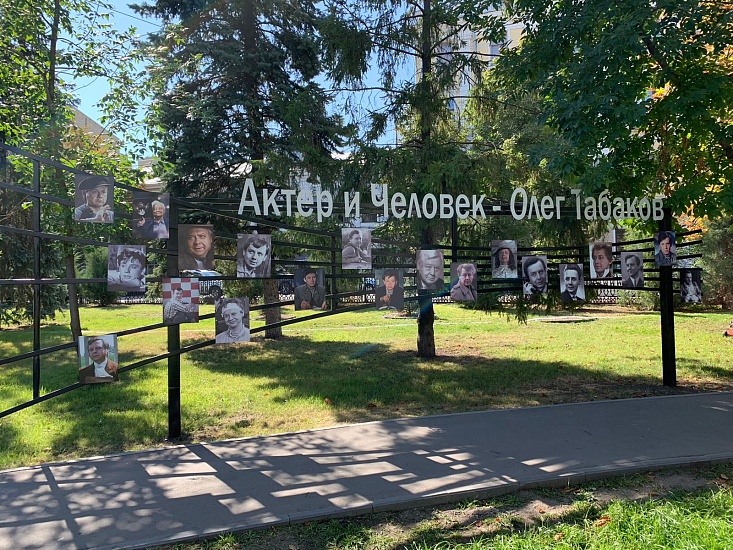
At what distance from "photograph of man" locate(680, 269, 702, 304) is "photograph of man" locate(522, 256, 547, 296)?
7.85ft

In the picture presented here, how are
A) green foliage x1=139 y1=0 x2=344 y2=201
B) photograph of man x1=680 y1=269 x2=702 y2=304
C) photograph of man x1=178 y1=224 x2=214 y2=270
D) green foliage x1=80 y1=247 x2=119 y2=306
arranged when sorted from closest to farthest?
photograph of man x1=178 y1=224 x2=214 y2=270
photograph of man x1=680 y1=269 x2=702 y2=304
green foliage x1=139 y1=0 x2=344 y2=201
green foliage x1=80 y1=247 x2=119 y2=306

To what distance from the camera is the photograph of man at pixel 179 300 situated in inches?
233

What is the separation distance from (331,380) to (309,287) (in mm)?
3273

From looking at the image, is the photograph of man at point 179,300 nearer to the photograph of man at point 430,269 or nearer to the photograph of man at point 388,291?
the photograph of man at point 388,291

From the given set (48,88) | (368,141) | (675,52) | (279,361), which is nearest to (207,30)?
(48,88)

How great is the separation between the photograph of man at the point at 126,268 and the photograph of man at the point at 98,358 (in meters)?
0.52

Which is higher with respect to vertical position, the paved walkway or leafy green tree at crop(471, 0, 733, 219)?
leafy green tree at crop(471, 0, 733, 219)

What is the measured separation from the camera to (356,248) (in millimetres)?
6805

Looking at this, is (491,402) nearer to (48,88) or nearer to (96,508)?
(96,508)

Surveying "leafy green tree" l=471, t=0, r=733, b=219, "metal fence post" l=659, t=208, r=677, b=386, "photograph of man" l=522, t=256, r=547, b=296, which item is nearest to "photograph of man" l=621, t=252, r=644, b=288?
"metal fence post" l=659, t=208, r=677, b=386

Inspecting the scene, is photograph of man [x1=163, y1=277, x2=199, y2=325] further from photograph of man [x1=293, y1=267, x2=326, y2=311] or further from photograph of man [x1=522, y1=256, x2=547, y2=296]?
photograph of man [x1=522, y1=256, x2=547, y2=296]

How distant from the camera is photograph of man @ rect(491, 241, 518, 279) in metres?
7.77

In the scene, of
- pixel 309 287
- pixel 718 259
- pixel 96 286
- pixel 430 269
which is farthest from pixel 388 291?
pixel 96 286

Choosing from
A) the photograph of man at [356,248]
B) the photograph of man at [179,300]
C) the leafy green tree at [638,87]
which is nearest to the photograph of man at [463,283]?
the photograph of man at [356,248]
